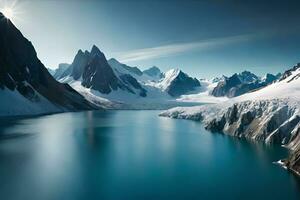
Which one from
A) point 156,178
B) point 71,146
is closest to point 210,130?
point 71,146

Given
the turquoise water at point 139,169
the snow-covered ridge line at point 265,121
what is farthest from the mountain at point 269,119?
the turquoise water at point 139,169

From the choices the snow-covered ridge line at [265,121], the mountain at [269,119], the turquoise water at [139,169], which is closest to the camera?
the turquoise water at [139,169]

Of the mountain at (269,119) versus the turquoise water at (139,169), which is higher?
the mountain at (269,119)

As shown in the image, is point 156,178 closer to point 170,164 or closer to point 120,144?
point 170,164

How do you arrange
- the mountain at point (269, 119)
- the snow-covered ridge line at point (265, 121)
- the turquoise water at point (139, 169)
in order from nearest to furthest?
the turquoise water at point (139, 169) → the snow-covered ridge line at point (265, 121) → the mountain at point (269, 119)

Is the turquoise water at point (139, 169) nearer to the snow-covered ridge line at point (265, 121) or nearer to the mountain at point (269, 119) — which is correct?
the snow-covered ridge line at point (265, 121)

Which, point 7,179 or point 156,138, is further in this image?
point 156,138

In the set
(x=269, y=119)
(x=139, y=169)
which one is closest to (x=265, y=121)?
(x=269, y=119)

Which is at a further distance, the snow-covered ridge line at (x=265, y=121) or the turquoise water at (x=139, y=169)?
the snow-covered ridge line at (x=265, y=121)

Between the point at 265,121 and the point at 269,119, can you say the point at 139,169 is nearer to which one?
the point at 269,119
